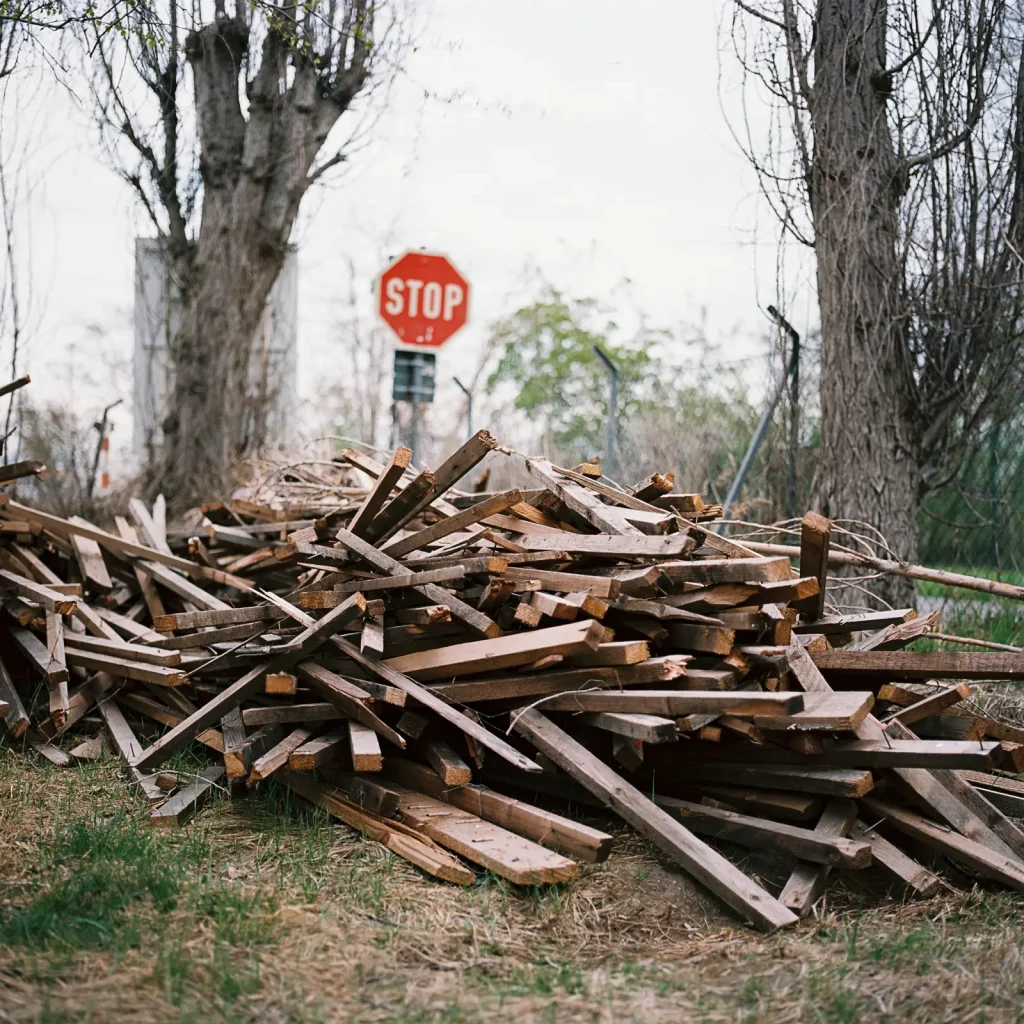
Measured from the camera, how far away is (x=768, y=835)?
13.1ft

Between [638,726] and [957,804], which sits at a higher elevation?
[638,726]

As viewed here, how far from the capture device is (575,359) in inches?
1448

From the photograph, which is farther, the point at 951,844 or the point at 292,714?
the point at 292,714

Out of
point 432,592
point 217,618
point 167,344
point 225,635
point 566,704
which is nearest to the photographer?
point 566,704

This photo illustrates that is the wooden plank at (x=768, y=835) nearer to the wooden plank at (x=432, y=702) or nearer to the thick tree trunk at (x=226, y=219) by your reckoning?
the wooden plank at (x=432, y=702)

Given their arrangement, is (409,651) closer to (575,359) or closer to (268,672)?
(268,672)

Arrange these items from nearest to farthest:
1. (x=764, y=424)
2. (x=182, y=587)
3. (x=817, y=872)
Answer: (x=817, y=872), (x=182, y=587), (x=764, y=424)

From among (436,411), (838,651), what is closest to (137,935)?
(838,651)

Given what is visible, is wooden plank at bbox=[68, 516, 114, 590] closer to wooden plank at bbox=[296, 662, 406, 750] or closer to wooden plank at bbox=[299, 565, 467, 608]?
wooden plank at bbox=[299, 565, 467, 608]

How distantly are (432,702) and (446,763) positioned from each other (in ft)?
0.92

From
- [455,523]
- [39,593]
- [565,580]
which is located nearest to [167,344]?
[39,593]

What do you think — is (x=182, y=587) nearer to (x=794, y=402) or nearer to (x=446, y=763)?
(x=446, y=763)

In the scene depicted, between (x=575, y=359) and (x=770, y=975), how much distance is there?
34.3 m

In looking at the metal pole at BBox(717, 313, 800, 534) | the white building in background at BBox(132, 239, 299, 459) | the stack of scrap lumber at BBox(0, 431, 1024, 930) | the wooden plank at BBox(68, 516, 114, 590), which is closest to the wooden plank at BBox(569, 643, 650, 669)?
the stack of scrap lumber at BBox(0, 431, 1024, 930)
